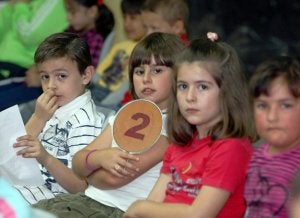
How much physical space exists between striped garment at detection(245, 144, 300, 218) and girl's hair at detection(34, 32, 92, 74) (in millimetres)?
1105

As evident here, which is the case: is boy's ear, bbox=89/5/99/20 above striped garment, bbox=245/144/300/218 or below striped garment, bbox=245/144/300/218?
above

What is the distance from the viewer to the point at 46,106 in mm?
3328

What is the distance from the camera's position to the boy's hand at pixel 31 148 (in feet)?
10.3

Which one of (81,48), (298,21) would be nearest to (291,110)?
(81,48)

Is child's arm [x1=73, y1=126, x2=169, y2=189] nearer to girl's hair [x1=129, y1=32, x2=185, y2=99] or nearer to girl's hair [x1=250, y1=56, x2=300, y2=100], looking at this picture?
girl's hair [x1=129, y1=32, x2=185, y2=99]

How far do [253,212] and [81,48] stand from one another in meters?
1.24

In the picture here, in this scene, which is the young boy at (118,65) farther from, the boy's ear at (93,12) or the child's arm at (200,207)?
the child's arm at (200,207)

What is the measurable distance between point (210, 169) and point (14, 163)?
39.1 inches

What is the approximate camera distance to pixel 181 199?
2.65m

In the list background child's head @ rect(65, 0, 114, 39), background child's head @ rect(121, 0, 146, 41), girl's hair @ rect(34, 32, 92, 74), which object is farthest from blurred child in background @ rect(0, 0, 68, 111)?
girl's hair @ rect(34, 32, 92, 74)

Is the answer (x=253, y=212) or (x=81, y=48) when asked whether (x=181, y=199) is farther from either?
(x=81, y=48)

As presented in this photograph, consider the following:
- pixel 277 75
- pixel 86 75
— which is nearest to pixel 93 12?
pixel 86 75

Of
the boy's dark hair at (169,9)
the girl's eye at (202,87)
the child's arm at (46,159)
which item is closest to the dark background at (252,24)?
the boy's dark hair at (169,9)

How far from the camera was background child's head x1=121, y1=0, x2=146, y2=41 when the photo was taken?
4.67 m
